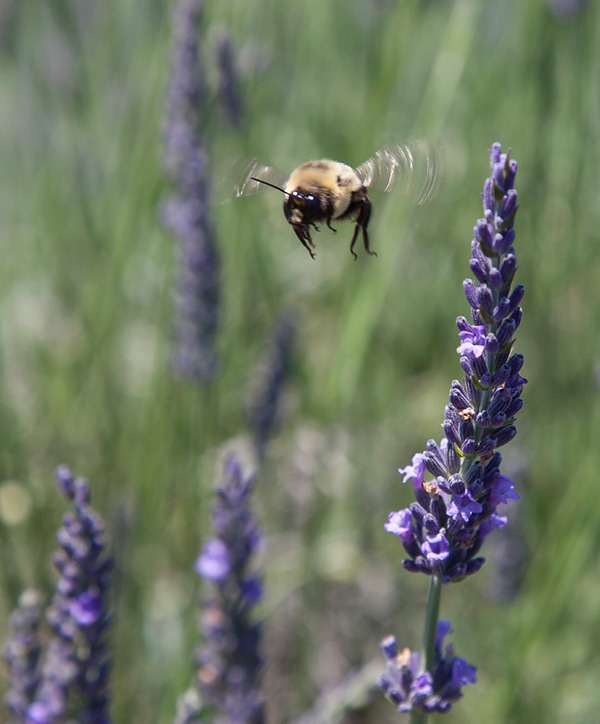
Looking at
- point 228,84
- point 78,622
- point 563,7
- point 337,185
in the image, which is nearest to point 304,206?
point 337,185

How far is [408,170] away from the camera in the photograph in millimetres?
2012

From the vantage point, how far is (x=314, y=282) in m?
4.56

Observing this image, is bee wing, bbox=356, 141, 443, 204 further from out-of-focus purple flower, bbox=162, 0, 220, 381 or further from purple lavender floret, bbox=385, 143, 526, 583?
out-of-focus purple flower, bbox=162, 0, 220, 381

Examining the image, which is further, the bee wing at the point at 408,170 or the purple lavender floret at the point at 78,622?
the bee wing at the point at 408,170

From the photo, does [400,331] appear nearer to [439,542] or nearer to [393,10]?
[393,10]

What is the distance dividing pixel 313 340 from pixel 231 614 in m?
2.43

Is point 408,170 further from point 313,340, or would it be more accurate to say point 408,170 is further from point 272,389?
point 313,340

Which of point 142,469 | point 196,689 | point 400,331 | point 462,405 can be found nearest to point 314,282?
point 400,331

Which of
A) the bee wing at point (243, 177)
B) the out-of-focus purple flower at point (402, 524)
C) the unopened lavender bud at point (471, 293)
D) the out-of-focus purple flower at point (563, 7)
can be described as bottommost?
the out-of-focus purple flower at point (402, 524)

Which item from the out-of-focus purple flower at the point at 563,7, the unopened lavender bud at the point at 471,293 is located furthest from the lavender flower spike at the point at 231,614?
the out-of-focus purple flower at the point at 563,7

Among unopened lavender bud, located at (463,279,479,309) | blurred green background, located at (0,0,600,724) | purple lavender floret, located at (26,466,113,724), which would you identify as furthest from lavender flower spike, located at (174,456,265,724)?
unopened lavender bud, located at (463,279,479,309)

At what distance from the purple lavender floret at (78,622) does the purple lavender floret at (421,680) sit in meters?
0.55

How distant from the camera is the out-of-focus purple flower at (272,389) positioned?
3.22 meters

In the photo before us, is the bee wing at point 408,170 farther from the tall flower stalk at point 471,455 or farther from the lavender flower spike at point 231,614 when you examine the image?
the lavender flower spike at point 231,614
